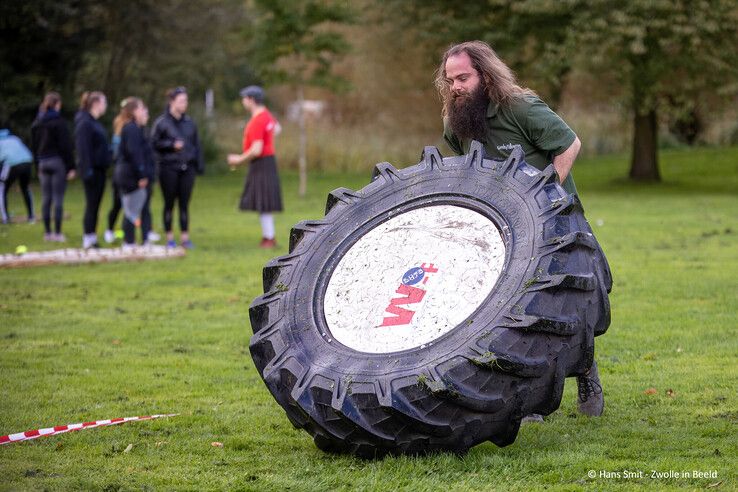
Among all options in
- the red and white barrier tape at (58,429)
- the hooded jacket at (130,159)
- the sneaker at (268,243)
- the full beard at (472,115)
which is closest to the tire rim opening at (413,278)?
the full beard at (472,115)

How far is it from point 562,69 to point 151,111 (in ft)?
48.6

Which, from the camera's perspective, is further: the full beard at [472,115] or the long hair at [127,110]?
the long hair at [127,110]

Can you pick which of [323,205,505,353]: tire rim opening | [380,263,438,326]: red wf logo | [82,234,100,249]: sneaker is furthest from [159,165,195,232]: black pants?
[380,263,438,326]: red wf logo

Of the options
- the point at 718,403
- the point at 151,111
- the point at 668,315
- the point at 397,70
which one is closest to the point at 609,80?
the point at 397,70

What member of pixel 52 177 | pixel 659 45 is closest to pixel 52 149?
pixel 52 177

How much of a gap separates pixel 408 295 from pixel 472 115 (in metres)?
1.24

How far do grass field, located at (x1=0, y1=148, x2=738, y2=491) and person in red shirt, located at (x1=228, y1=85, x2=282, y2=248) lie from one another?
115 cm

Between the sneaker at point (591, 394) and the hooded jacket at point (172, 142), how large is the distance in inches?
382

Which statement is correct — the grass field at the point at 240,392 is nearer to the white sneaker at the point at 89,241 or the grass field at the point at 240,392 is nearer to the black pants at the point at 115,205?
the white sneaker at the point at 89,241

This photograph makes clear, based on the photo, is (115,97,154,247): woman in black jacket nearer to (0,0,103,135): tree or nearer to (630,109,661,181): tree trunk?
(0,0,103,135): tree

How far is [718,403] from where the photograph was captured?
20.7 feet

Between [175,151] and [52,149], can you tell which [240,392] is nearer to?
[175,151]

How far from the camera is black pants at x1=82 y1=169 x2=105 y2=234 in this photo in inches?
608

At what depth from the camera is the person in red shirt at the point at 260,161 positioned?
14.9 metres
